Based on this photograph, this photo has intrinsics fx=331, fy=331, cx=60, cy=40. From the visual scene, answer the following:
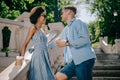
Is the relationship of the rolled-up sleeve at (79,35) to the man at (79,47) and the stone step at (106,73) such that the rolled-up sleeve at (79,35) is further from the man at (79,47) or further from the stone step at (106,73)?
the stone step at (106,73)

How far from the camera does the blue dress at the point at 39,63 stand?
201 inches

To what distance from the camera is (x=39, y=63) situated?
511 centimetres

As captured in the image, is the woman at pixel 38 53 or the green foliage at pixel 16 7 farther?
the green foliage at pixel 16 7

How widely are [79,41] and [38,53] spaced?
0.68m

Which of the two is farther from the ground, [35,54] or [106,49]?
[35,54]

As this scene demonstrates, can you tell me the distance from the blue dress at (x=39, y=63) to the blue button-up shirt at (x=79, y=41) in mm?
439

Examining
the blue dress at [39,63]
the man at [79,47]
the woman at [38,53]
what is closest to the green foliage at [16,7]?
the woman at [38,53]

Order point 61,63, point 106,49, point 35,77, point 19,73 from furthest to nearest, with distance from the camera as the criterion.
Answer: point 106,49 → point 61,63 → point 35,77 → point 19,73

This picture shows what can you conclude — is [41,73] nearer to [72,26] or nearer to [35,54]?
[35,54]

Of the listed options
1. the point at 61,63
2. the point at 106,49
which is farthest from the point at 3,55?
the point at 106,49

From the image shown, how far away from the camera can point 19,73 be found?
4.66 meters

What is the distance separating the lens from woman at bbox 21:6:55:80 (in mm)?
5109

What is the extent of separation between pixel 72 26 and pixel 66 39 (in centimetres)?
31

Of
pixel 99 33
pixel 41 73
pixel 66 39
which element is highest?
pixel 66 39
